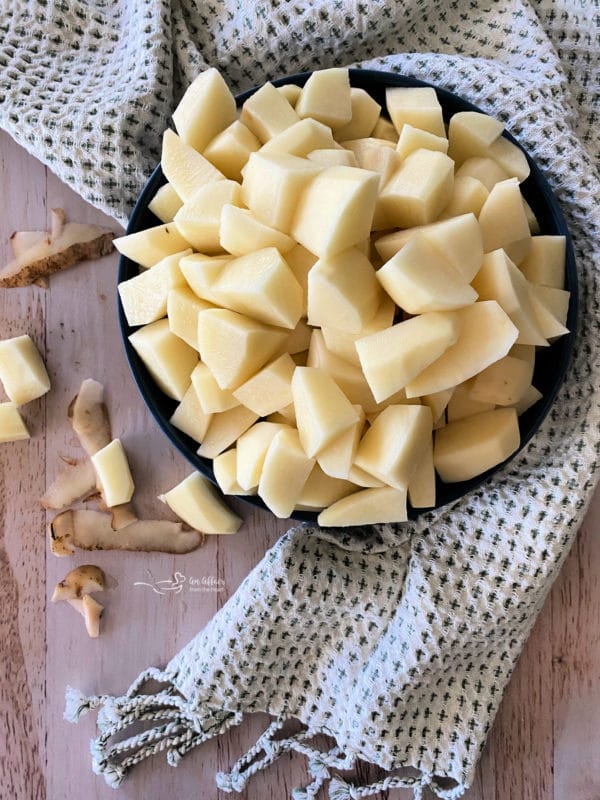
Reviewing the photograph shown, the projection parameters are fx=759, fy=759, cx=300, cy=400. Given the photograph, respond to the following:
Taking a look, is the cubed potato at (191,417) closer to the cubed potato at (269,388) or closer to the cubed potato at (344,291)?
the cubed potato at (269,388)

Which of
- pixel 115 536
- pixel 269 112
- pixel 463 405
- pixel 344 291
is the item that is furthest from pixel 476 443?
pixel 115 536

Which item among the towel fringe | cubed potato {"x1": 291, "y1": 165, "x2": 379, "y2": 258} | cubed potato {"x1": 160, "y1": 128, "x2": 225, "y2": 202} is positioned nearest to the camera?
cubed potato {"x1": 291, "y1": 165, "x2": 379, "y2": 258}

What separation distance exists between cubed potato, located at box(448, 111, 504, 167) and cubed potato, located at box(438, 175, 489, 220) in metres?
0.06

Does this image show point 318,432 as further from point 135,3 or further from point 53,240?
point 135,3

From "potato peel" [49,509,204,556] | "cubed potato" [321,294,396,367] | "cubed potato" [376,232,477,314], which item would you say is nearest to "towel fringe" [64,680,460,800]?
"potato peel" [49,509,204,556]

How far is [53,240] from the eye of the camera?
3.77 ft

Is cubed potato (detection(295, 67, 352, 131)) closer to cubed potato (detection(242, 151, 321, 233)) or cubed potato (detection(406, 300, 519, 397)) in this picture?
cubed potato (detection(242, 151, 321, 233))

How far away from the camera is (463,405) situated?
0.91m

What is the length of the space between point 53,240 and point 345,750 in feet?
2.85

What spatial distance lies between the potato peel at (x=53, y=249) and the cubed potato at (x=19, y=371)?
10 cm

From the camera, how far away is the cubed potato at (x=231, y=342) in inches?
32.8

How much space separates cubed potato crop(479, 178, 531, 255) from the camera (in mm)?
845

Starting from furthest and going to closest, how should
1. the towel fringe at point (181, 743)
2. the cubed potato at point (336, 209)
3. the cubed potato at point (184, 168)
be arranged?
the towel fringe at point (181, 743)
the cubed potato at point (184, 168)
the cubed potato at point (336, 209)

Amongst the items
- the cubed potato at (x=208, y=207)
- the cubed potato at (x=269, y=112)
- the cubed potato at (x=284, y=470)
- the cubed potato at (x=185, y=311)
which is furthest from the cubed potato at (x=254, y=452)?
the cubed potato at (x=269, y=112)
